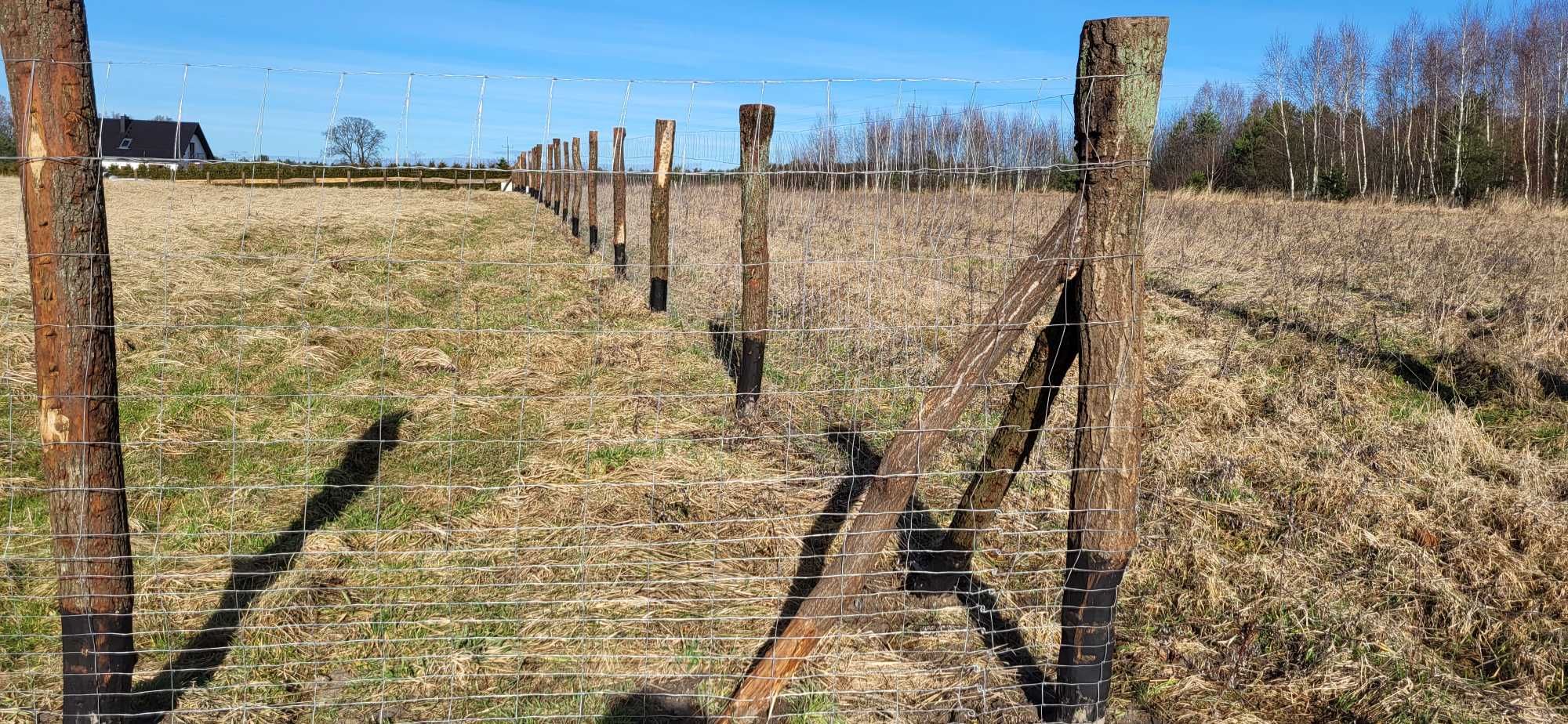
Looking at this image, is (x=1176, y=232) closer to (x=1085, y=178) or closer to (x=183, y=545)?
(x=1085, y=178)

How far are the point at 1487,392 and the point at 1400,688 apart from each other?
417 centimetres

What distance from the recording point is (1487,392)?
6.25 metres

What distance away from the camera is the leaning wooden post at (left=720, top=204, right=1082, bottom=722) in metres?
2.94

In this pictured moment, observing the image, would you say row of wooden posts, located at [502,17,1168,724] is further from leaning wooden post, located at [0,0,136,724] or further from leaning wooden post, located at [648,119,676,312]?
leaning wooden post, located at [648,119,676,312]

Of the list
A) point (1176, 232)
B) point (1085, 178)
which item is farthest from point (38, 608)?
point (1176, 232)

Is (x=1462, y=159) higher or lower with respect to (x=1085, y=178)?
higher

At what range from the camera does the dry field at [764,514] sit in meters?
3.15

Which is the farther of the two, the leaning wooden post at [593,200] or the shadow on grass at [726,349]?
the leaning wooden post at [593,200]

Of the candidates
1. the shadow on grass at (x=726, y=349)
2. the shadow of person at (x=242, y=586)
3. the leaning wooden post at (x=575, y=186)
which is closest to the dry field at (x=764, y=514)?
the shadow of person at (x=242, y=586)

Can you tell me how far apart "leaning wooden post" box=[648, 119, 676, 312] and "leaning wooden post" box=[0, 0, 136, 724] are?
21.3 feet

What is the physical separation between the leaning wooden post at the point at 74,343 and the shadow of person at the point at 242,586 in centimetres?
20

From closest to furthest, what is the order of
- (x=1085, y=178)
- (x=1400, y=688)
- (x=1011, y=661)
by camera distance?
(x=1085, y=178)
(x=1400, y=688)
(x=1011, y=661)

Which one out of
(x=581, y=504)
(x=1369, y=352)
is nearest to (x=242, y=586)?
(x=581, y=504)

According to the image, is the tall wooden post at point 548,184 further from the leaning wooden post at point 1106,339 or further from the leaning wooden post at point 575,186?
the leaning wooden post at point 1106,339
